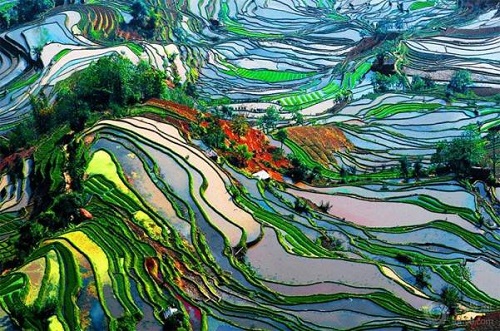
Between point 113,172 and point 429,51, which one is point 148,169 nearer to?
point 113,172

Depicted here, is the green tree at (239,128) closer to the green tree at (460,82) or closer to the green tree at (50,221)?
the green tree at (50,221)

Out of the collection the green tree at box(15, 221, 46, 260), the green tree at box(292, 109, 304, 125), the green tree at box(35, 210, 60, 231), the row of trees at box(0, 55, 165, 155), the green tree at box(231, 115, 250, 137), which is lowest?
the green tree at box(15, 221, 46, 260)

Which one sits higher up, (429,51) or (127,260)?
(429,51)

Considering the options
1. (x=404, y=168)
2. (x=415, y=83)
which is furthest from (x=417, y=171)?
(x=415, y=83)

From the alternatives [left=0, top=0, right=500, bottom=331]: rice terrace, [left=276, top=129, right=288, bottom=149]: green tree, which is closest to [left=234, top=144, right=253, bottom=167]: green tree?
[left=0, top=0, right=500, bottom=331]: rice terrace

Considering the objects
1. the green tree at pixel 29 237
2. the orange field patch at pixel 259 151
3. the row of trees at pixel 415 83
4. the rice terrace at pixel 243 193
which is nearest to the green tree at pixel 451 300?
the rice terrace at pixel 243 193

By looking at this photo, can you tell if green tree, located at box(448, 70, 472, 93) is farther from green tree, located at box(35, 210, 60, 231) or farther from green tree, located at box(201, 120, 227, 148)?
green tree, located at box(35, 210, 60, 231)

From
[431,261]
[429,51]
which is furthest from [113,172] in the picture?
[429,51]
